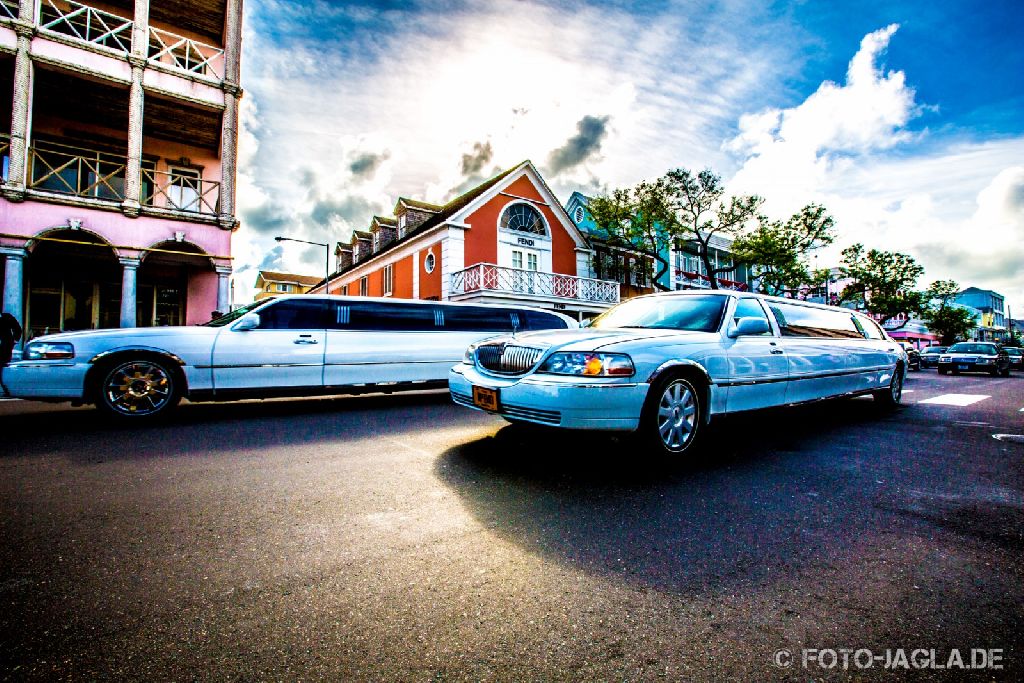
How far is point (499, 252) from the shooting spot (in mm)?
22766

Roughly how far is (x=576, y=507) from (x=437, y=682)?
162 cm

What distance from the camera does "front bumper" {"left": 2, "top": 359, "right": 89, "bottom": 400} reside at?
18.4 feet

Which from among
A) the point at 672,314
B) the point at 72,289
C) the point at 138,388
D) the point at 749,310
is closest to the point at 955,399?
the point at 749,310

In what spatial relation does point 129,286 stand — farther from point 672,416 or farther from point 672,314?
point 672,416

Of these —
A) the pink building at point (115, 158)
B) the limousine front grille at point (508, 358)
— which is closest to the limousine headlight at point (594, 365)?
the limousine front grille at point (508, 358)

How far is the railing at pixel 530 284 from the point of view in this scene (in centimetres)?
2044

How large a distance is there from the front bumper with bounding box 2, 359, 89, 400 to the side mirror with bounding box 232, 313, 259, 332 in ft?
5.42

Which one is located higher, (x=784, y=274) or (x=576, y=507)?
(x=784, y=274)

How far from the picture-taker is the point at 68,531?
8.27ft

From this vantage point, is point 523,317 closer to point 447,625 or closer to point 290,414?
point 290,414

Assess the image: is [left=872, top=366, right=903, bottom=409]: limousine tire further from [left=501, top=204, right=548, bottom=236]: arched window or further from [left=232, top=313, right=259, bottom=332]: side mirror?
[left=501, top=204, right=548, bottom=236]: arched window

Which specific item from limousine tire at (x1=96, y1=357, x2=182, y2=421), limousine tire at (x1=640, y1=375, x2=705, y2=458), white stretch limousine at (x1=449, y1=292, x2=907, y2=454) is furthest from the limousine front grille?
limousine tire at (x1=96, y1=357, x2=182, y2=421)

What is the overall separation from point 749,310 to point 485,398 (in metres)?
3.07

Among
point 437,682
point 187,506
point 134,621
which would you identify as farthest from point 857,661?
point 187,506
